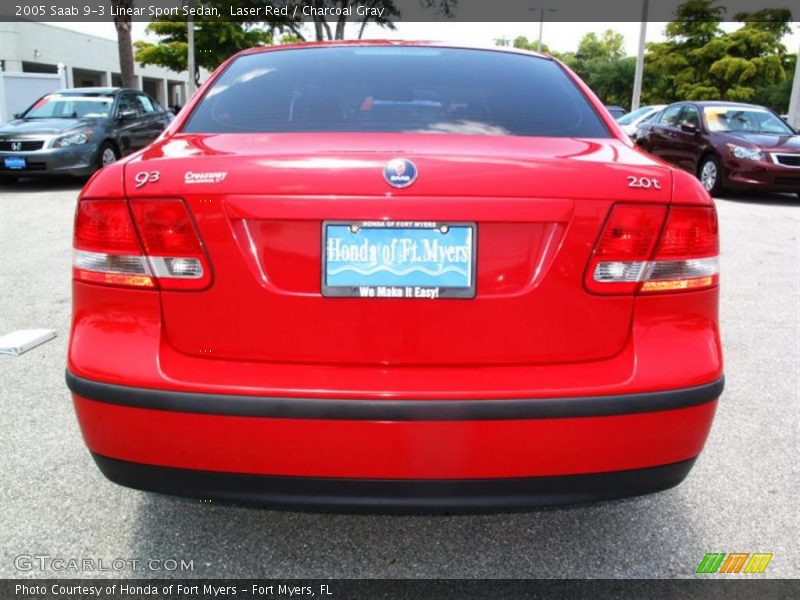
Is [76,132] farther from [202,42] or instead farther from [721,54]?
[721,54]

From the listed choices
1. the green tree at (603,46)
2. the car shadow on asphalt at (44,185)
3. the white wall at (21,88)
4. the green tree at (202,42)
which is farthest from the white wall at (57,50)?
the green tree at (603,46)

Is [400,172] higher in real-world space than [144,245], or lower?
higher

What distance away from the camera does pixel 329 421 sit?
1773 mm

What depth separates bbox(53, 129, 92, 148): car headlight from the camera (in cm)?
1062

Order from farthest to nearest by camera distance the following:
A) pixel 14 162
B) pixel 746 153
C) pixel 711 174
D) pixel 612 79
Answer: pixel 612 79 → pixel 711 174 → pixel 746 153 → pixel 14 162

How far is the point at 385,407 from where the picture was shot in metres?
1.77

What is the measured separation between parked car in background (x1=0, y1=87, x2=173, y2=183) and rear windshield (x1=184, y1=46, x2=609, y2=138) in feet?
29.0

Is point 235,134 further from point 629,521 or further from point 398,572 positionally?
point 629,521

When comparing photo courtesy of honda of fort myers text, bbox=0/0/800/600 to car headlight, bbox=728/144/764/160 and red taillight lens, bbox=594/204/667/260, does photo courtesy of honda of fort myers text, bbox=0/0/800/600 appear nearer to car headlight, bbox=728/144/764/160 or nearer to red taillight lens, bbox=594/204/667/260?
red taillight lens, bbox=594/204/667/260

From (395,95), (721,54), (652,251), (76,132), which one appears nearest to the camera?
(652,251)

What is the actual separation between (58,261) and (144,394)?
512 centimetres

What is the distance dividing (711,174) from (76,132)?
9472 millimetres

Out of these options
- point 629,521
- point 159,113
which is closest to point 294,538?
point 629,521

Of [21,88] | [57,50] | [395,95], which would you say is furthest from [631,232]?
[57,50]
